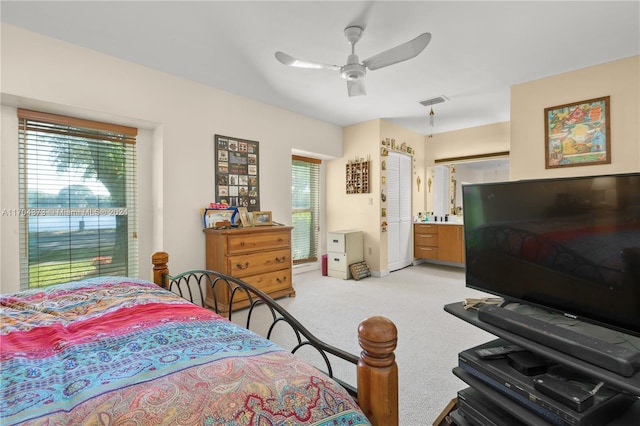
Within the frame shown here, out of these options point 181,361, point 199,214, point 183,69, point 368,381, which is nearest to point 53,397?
point 181,361

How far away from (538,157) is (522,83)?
0.89 metres

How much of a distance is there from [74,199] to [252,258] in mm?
1734

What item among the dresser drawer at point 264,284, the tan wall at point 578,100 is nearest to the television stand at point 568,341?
the dresser drawer at point 264,284

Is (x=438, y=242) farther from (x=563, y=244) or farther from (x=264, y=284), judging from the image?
(x=563, y=244)

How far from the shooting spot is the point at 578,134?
3.12m

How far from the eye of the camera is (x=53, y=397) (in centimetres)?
64

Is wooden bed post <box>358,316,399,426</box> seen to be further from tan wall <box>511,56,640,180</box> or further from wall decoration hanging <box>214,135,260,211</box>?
→ tan wall <box>511,56,640,180</box>

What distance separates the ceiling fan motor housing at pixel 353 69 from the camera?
93.0 inches

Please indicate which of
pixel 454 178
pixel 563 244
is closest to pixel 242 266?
pixel 563 244

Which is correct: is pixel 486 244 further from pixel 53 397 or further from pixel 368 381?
pixel 53 397

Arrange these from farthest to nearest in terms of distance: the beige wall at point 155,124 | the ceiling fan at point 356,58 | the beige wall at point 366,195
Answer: the beige wall at point 366,195
the beige wall at point 155,124
the ceiling fan at point 356,58

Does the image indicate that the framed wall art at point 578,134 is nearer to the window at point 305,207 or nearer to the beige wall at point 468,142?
the beige wall at point 468,142

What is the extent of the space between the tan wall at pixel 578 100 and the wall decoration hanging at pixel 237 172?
127 inches

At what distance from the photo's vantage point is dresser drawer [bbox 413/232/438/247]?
540 centimetres
